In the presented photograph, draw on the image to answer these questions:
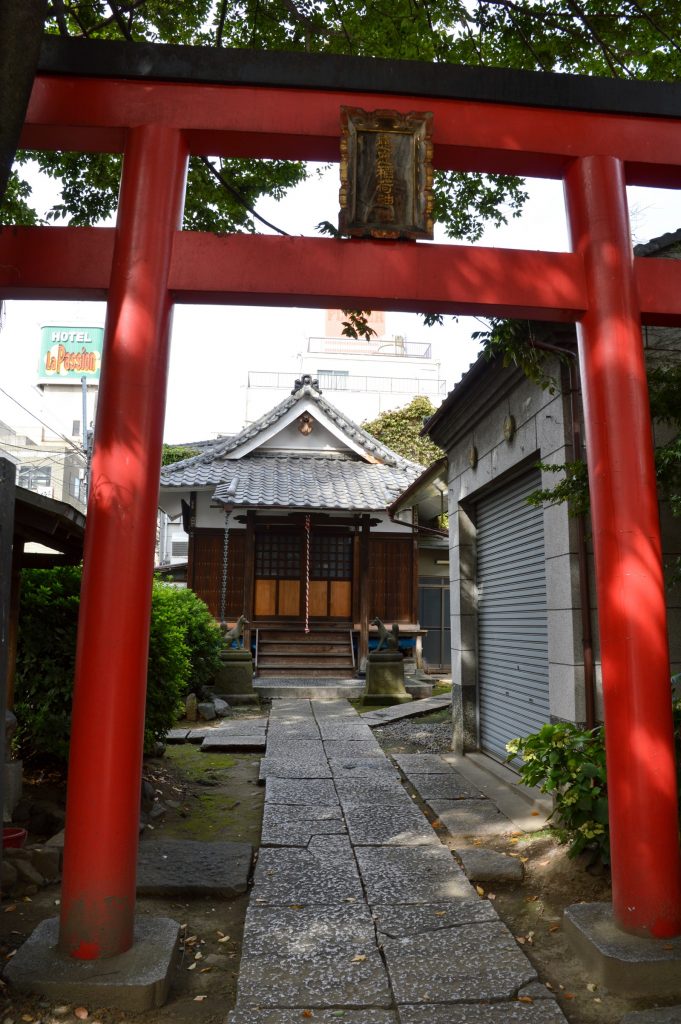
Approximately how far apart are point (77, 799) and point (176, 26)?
25.4 feet

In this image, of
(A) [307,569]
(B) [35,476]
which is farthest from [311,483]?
(B) [35,476]

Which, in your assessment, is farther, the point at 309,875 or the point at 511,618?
the point at 511,618

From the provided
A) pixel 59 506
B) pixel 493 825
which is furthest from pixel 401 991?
pixel 59 506

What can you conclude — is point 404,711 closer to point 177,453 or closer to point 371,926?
point 371,926

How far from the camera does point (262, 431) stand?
1978cm

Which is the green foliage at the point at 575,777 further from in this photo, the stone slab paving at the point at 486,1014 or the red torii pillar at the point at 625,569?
the stone slab paving at the point at 486,1014

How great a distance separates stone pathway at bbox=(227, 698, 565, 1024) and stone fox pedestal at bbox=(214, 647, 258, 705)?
20.1ft

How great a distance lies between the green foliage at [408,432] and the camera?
94.7 feet

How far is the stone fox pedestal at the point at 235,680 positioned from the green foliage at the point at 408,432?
16550 millimetres

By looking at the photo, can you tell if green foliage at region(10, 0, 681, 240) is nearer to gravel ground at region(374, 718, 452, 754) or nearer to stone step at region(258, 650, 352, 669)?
gravel ground at region(374, 718, 452, 754)

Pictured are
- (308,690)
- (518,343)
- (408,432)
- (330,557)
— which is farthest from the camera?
(408,432)

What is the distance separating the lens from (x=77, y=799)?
330 cm

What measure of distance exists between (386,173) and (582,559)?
3.30 meters

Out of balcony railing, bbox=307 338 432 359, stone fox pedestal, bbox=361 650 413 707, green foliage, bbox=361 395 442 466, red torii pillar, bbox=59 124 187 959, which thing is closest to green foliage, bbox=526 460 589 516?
red torii pillar, bbox=59 124 187 959
